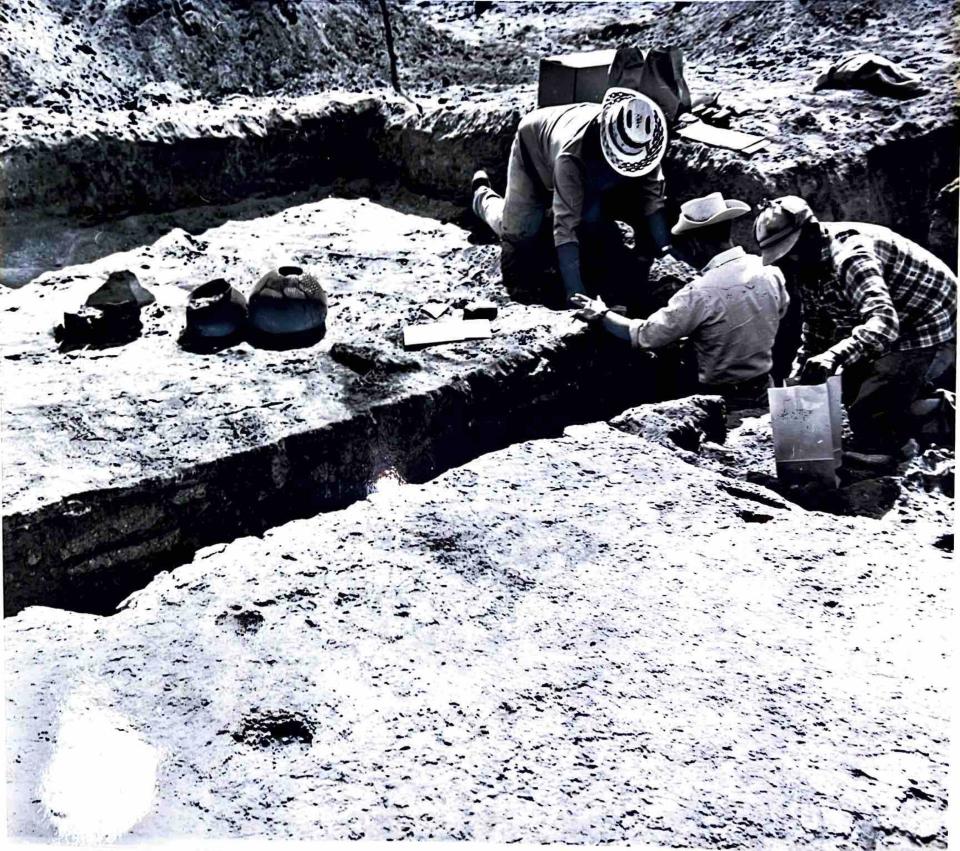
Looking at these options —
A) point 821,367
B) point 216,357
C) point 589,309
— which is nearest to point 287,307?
point 216,357

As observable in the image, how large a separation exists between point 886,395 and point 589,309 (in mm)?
1421

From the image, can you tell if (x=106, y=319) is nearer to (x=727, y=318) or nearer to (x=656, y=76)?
(x=727, y=318)

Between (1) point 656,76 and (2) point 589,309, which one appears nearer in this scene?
(2) point 589,309

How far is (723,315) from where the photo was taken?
444cm

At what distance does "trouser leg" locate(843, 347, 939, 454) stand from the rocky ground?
0.22m

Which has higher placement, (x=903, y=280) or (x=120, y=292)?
(x=903, y=280)

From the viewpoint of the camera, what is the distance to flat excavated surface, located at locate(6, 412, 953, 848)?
7.84 feet

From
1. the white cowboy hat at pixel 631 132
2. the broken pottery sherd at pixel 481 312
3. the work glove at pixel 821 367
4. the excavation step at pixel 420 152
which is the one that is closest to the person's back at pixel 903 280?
the work glove at pixel 821 367

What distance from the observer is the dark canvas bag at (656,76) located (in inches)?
214

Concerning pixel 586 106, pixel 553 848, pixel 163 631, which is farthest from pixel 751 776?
pixel 586 106

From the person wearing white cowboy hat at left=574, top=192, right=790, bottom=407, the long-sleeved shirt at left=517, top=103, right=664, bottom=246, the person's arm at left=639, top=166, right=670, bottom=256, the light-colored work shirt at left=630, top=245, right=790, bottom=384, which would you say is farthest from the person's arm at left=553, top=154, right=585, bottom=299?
the light-colored work shirt at left=630, top=245, right=790, bottom=384

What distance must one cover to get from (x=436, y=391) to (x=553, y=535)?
Result: 1152 millimetres

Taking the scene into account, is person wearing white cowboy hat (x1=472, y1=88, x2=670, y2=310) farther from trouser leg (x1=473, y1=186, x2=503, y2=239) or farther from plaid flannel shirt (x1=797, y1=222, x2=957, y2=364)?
plaid flannel shirt (x1=797, y1=222, x2=957, y2=364)

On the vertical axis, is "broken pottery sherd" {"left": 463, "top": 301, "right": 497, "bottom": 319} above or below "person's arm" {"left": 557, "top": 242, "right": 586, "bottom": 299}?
below
